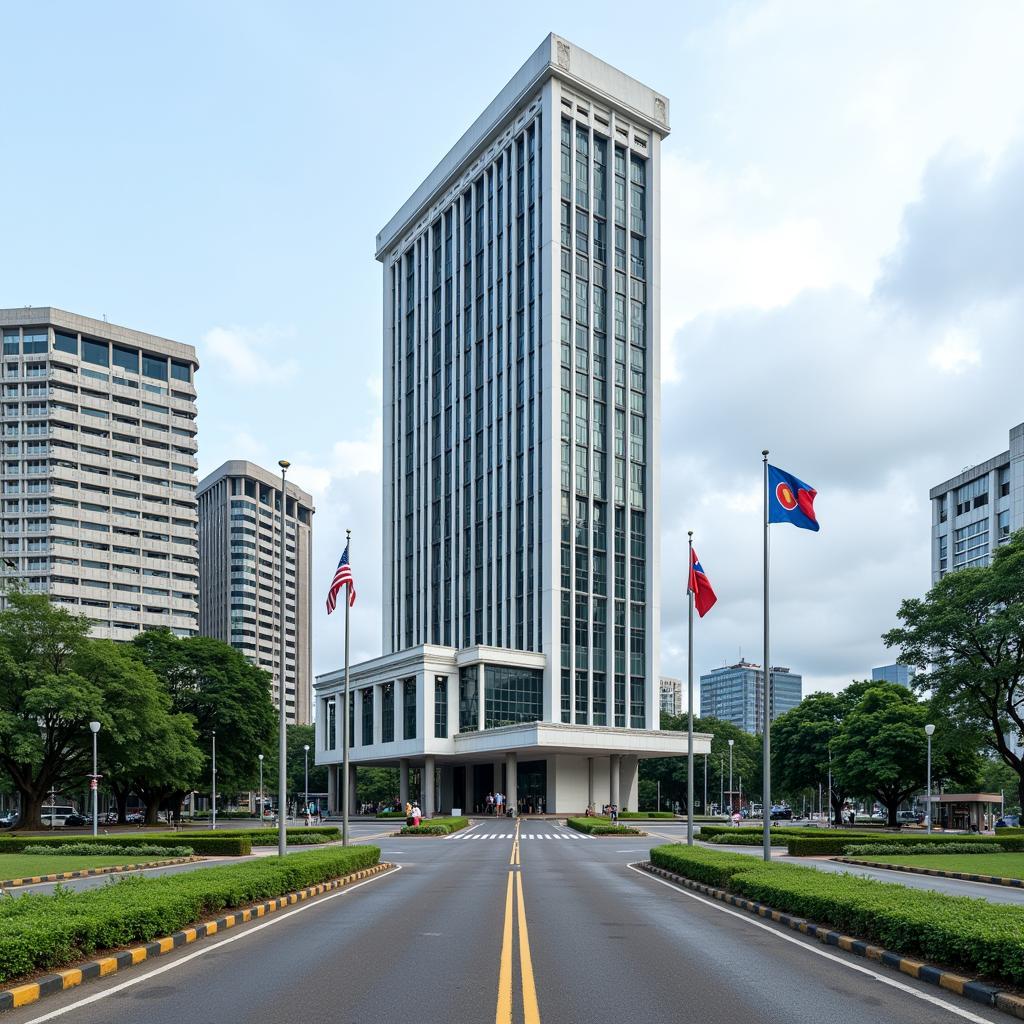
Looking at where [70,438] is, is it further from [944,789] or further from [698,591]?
[698,591]

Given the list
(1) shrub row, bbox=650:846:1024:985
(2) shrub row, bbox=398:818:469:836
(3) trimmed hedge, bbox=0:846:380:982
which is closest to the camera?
(1) shrub row, bbox=650:846:1024:985

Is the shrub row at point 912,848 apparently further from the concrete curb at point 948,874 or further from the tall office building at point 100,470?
the tall office building at point 100,470

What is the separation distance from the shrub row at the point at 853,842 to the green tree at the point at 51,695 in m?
41.4

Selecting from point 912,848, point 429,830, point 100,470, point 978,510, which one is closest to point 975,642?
point 912,848

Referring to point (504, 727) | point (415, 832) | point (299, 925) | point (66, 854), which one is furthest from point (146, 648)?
point (299, 925)

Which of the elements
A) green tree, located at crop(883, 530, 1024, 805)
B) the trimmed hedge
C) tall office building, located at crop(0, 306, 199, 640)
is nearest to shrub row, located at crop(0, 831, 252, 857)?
the trimmed hedge

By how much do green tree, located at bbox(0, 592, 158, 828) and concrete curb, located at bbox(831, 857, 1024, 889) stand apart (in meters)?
45.2

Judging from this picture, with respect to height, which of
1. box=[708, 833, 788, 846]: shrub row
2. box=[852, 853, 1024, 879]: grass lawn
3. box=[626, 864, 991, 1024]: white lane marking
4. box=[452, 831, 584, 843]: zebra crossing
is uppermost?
box=[626, 864, 991, 1024]: white lane marking

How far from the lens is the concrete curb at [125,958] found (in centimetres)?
1198

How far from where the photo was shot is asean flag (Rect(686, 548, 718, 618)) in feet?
124

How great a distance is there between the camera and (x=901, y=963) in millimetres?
14445

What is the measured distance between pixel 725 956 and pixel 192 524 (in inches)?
5607

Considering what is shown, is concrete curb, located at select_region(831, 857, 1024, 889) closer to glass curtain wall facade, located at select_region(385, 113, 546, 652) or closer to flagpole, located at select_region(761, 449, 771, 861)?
flagpole, located at select_region(761, 449, 771, 861)

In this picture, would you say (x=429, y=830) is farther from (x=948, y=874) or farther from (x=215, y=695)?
(x=215, y=695)
